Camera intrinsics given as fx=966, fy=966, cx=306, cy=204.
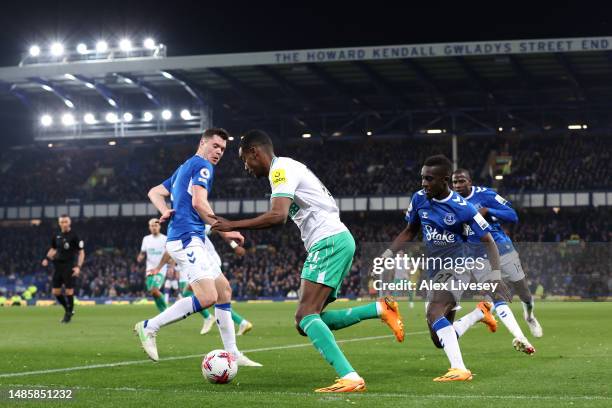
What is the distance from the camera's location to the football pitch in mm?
7219

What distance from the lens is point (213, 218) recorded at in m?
8.33

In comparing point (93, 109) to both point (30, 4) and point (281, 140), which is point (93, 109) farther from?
point (281, 140)

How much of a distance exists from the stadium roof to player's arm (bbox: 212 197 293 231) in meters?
34.7

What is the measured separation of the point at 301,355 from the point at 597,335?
624 centimetres

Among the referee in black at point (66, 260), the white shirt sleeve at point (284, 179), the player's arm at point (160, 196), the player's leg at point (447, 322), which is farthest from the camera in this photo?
the referee in black at point (66, 260)

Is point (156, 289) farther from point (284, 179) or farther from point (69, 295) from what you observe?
point (284, 179)

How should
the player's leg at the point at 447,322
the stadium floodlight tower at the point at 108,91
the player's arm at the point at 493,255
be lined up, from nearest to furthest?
the player's leg at the point at 447,322
the player's arm at the point at 493,255
the stadium floodlight tower at the point at 108,91

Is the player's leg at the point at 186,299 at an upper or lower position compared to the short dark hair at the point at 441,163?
lower

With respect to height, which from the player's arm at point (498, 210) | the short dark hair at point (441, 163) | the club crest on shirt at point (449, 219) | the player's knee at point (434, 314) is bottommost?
the player's knee at point (434, 314)

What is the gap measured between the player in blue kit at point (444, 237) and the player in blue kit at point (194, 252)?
7.23ft

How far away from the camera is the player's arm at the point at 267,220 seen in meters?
7.26

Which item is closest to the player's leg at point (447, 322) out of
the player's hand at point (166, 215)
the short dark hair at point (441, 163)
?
the short dark hair at point (441, 163)

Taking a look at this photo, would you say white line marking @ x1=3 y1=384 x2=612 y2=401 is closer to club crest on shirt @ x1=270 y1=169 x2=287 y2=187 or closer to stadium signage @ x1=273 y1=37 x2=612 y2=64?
club crest on shirt @ x1=270 y1=169 x2=287 y2=187

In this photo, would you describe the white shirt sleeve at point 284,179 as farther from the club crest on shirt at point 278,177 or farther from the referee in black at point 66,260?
the referee in black at point 66,260
